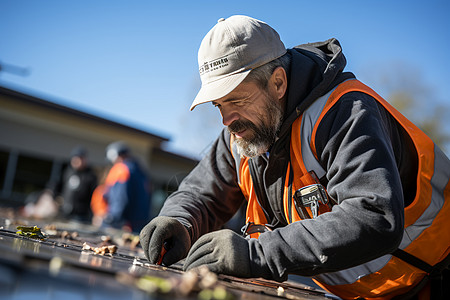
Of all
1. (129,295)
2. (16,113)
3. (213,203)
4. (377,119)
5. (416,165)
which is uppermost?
(16,113)

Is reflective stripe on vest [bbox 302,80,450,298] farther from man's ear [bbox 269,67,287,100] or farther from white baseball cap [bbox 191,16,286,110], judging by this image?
white baseball cap [bbox 191,16,286,110]

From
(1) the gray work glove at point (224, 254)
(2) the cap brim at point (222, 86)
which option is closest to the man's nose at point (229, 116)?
(2) the cap brim at point (222, 86)

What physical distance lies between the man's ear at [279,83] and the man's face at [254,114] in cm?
3

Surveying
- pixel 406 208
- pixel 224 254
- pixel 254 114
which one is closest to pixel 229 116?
pixel 254 114

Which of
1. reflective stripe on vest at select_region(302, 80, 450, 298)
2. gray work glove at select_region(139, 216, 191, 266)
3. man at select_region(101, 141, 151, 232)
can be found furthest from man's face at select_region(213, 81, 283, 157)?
man at select_region(101, 141, 151, 232)


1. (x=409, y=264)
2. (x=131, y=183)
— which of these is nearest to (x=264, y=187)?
(x=409, y=264)

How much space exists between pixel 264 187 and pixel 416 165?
30.6 inches

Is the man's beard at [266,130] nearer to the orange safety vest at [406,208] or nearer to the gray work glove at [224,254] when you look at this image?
the orange safety vest at [406,208]

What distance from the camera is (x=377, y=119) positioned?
1.91m

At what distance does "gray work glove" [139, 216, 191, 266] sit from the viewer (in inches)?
86.4

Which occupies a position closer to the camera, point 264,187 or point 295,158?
point 295,158

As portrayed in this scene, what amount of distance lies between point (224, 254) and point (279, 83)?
1.04 metres

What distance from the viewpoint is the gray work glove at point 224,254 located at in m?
1.71

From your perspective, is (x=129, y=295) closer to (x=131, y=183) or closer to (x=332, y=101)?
(x=332, y=101)
